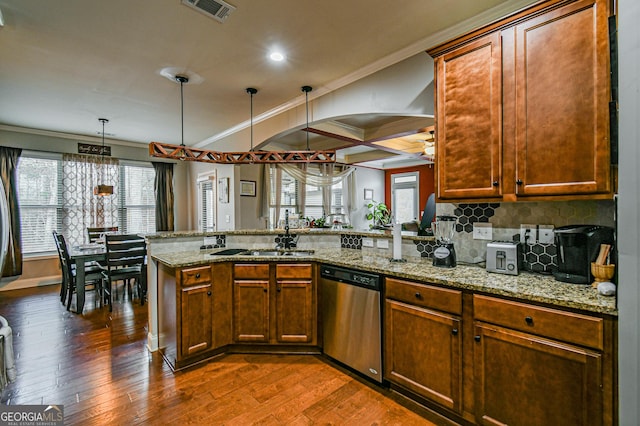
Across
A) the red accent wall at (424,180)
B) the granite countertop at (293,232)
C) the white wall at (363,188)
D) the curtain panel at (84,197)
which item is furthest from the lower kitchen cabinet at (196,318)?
the red accent wall at (424,180)

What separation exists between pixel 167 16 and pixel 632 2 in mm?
2547

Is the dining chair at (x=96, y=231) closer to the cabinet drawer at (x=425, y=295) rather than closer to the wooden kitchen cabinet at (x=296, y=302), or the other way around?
the wooden kitchen cabinet at (x=296, y=302)

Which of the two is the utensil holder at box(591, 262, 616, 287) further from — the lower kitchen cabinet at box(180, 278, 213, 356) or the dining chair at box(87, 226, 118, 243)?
the dining chair at box(87, 226, 118, 243)

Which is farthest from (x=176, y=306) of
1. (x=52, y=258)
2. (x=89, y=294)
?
(x=52, y=258)

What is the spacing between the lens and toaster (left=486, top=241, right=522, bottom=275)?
74.0 inches

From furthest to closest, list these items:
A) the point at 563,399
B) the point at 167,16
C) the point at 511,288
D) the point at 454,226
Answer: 1. the point at 454,226
2. the point at 167,16
3. the point at 511,288
4. the point at 563,399

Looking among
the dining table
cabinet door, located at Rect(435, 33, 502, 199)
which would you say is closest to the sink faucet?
cabinet door, located at Rect(435, 33, 502, 199)

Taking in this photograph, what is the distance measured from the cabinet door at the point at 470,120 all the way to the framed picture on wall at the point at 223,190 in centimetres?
425

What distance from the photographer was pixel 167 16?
215 cm

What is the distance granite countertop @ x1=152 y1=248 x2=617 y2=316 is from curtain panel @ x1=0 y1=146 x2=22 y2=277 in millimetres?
4041

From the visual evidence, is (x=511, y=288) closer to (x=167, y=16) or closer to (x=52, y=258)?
(x=167, y=16)

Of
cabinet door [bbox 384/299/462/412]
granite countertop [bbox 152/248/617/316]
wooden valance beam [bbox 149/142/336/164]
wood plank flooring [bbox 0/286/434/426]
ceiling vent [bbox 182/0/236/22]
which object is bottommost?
wood plank flooring [bbox 0/286/434/426]

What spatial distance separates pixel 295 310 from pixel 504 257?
1701 millimetres

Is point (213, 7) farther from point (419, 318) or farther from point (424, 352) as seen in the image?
point (424, 352)
